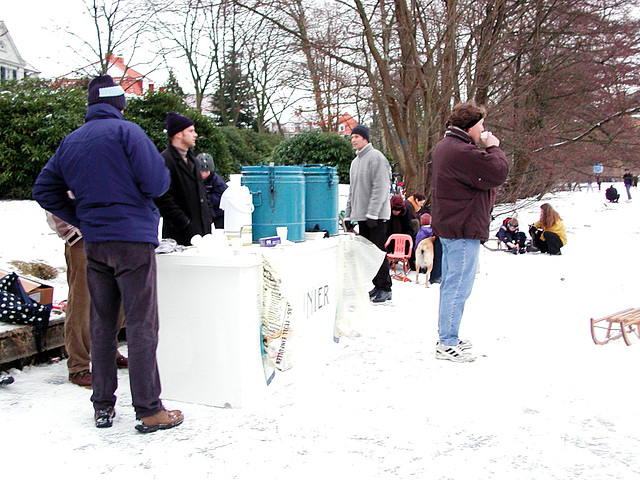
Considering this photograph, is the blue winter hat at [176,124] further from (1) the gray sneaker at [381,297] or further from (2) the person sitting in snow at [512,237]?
(2) the person sitting in snow at [512,237]

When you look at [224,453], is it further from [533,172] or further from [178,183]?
[533,172]

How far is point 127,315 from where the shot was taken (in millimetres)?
2947

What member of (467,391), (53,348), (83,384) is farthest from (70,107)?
(467,391)

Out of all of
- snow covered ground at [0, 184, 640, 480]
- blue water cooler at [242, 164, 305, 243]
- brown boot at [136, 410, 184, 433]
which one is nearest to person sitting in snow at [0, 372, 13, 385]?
snow covered ground at [0, 184, 640, 480]

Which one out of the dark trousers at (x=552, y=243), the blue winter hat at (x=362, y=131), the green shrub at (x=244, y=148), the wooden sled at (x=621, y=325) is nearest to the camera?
the wooden sled at (x=621, y=325)

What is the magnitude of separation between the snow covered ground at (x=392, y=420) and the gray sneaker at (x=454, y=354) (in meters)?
0.06

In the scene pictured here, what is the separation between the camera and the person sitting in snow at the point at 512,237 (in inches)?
451

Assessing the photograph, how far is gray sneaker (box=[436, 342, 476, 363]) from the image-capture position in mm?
4223

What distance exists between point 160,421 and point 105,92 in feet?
5.93

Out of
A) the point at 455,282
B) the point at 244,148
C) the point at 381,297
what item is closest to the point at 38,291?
the point at 455,282

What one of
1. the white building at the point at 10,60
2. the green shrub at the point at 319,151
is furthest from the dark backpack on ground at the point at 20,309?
the white building at the point at 10,60

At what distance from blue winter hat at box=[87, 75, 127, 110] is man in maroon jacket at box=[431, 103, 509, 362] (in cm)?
237

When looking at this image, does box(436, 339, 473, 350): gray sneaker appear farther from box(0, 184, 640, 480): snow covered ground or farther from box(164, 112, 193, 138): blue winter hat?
box(164, 112, 193, 138): blue winter hat

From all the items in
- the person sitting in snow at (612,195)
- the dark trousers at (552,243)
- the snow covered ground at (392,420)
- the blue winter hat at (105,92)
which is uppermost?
the person sitting in snow at (612,195)
